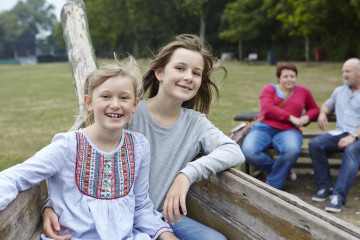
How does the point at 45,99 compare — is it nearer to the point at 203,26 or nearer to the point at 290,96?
the point at 290,96

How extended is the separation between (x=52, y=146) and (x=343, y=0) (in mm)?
20739

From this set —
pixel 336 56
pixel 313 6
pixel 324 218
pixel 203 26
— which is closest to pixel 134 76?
pixel 324 218

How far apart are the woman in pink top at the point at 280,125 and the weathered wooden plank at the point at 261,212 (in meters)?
2.18

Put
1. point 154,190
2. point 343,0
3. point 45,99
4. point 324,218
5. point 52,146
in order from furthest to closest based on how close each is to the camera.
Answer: point 343,0, point 45,99, point 154,190, point 52,146, point 324,218

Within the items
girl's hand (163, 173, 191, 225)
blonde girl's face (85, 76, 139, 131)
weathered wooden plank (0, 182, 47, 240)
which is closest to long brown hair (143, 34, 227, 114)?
blonde girl's face (85, 76, 139, 131)

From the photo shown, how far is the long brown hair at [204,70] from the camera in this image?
2723 mm

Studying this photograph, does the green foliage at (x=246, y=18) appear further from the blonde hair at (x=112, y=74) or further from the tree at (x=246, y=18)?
the blonde hair at (x=112, y=74)

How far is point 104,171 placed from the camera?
209 centimetres

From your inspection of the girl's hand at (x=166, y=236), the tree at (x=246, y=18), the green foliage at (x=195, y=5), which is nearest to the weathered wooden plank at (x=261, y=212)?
the girl's hand at (x=166, y=236)

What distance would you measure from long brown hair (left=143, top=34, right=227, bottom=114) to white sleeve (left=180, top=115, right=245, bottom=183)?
1.05 ft

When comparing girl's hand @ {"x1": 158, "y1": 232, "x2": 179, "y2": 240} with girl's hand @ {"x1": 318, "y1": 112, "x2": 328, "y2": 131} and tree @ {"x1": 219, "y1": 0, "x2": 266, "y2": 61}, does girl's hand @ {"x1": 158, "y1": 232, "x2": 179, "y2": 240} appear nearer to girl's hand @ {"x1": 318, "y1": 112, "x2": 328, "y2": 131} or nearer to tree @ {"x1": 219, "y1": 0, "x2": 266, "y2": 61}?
girl's hand @ {"x1": 318, "y1": 112, "x2": 328, "y2": 131}

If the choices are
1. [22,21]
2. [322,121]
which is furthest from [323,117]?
[22,21]

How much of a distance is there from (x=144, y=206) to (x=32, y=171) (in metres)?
0.66

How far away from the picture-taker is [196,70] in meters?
2.66
